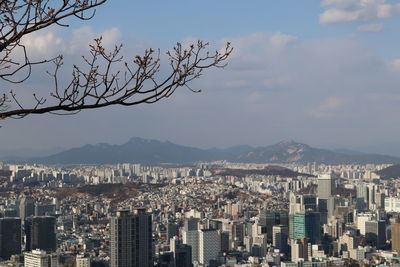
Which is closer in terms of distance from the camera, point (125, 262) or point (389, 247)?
point (125, 262)

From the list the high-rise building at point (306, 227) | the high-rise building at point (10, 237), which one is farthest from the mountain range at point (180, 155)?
the high-rise building at point (10, 237)

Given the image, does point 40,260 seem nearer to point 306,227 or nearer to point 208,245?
point 208,245

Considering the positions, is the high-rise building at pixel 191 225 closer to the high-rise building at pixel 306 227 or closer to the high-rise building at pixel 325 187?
the high-rise building at pixel 306 227

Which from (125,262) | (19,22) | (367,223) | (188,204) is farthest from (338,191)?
(19,22)

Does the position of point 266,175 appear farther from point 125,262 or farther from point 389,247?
point 125,262

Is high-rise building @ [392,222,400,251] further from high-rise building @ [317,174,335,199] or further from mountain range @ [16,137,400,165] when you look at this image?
mountain range @ [16,137,400,165]

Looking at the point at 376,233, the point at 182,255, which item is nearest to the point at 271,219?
the point at 376,233
